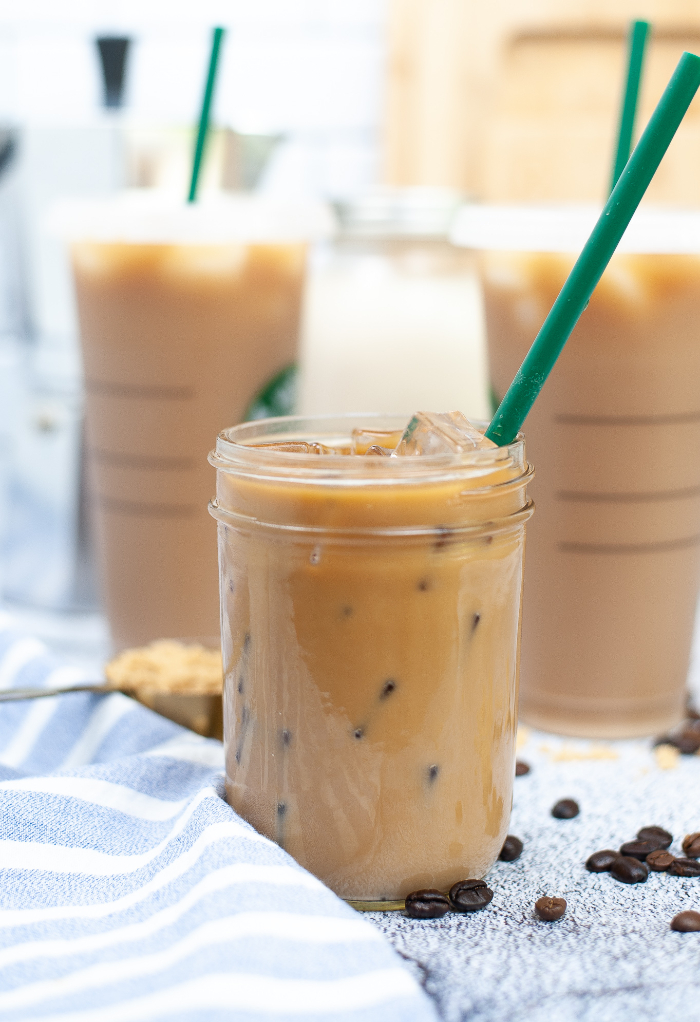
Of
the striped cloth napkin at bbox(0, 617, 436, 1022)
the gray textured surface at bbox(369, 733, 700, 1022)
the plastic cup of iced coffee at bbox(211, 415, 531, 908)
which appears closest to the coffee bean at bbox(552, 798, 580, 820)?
the gray textured surface at bbox(369, 733, 700, 1022)

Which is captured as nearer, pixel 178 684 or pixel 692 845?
pixel 692 845

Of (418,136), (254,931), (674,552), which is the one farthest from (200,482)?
(418,136)

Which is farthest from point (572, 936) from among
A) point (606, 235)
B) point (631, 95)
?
point (631, 95)

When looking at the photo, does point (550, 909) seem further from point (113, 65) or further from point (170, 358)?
point (113, 65)

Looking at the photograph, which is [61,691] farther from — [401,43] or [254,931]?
[401,43]

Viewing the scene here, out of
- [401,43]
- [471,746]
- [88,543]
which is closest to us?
[471,746]

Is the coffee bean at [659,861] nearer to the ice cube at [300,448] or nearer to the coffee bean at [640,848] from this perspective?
the coffee bean at [640,848]
